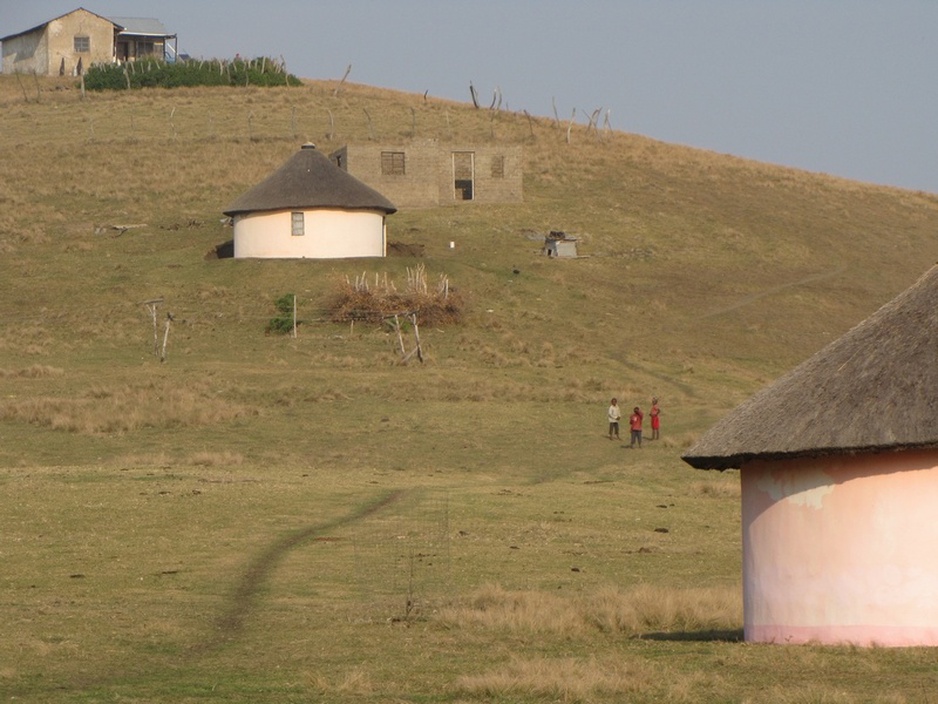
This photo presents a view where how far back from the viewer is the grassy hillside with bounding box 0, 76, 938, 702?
15930 millimetres

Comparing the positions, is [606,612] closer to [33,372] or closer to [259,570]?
[259,570]

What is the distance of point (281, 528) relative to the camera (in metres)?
27.1

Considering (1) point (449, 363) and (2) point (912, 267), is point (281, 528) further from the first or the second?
(2) point (912, 267)

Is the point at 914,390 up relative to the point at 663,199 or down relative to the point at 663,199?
down

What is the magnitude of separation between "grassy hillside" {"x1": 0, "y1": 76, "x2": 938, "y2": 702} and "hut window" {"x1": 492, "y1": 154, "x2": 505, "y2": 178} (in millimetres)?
2537

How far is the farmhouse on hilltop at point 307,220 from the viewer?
63062 millimetres

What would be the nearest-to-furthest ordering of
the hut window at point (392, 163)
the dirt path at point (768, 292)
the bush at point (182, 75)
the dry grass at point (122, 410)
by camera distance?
the dry grass at point (122, 410) < the dirt path at point (768, 292) < the hut window at point (392, 163) < the bush at point (182, 75)

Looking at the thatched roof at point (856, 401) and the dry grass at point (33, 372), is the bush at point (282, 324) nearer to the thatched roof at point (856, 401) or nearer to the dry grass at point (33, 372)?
the dry grass at point (33, 372)

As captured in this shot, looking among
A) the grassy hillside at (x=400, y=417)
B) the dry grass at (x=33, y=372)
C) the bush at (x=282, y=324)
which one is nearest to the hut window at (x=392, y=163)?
the grassy hillside at (x=400, y=417)

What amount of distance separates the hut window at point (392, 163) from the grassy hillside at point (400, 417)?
2597 millimetres

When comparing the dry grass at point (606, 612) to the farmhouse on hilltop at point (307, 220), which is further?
the farmhouse on hilltop at point (307, 220)

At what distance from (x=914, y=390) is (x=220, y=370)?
34049 mm

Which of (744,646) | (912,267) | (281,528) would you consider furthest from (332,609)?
(912,267)

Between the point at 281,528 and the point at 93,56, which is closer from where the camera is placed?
the point at 281,528
